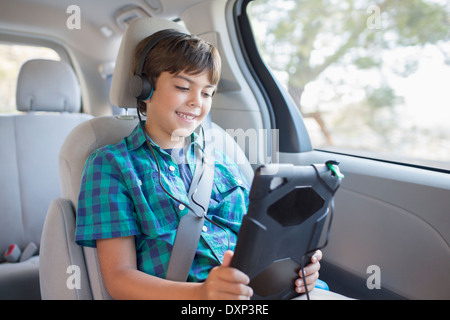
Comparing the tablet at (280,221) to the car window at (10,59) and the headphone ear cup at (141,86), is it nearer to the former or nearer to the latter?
the headphone ear cup at (141,86)

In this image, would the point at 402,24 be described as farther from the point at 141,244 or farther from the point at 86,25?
the point at 86,25

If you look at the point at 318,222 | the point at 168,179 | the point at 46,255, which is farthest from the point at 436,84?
the point at 46,255

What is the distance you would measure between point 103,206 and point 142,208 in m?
0.10

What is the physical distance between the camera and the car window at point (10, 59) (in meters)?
2.59

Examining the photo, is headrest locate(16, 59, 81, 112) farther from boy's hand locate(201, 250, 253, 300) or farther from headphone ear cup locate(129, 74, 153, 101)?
boy's hand locate(201, 250, 253, 300)

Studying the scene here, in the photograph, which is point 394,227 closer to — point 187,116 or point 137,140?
point 187,116

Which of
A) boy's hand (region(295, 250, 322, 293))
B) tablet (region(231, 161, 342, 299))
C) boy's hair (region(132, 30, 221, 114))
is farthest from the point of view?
boy's hair (region(132, 30, 221, 114))

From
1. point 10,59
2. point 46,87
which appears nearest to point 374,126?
point 46,87

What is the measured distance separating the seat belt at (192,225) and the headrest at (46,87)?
1113 millimetres

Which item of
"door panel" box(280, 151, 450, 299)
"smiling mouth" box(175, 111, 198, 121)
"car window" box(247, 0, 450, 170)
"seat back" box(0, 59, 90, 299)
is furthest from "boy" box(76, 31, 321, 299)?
"seat back" box(0, 59, 90, 299)

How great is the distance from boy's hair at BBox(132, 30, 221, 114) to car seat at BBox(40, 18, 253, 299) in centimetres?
7

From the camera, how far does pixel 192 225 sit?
992 millimetres

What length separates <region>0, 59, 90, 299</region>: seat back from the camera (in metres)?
1.67

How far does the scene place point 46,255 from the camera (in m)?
0.97
